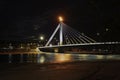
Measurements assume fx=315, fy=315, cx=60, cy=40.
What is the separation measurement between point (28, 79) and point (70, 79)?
2.36 metres

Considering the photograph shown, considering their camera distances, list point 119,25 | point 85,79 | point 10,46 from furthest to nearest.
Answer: point 10,46 → point 85,79 → point 119,25

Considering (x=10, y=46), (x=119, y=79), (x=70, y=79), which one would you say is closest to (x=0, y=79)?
(x=70, y=79)

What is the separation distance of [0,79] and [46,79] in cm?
267

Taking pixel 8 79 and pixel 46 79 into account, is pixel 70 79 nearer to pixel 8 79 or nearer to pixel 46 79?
pixel 46 79

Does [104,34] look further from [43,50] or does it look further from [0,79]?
[43,50]

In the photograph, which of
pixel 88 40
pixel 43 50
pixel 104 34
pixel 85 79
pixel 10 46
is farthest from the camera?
pixel 10 46

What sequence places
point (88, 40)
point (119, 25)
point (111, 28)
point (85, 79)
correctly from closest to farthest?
point (119, 25), point (111, 28), point (85, 79), point (88, 40)

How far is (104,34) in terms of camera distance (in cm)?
1908

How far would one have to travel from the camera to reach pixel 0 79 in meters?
17.9

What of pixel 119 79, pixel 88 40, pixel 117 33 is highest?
pixel 88 40

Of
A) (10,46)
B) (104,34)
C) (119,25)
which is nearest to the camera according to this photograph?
(119,25)

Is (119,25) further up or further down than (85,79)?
further up

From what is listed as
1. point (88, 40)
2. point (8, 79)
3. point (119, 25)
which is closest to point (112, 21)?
point (119, 25)

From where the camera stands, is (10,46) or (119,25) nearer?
(119,25)
